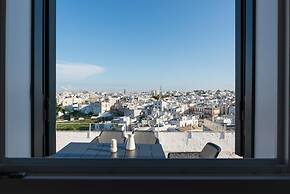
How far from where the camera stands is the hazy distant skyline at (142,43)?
2.54m

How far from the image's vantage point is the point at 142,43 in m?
2.82

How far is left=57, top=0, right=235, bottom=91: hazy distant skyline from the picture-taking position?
8.33 feet

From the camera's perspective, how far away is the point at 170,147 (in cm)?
295
